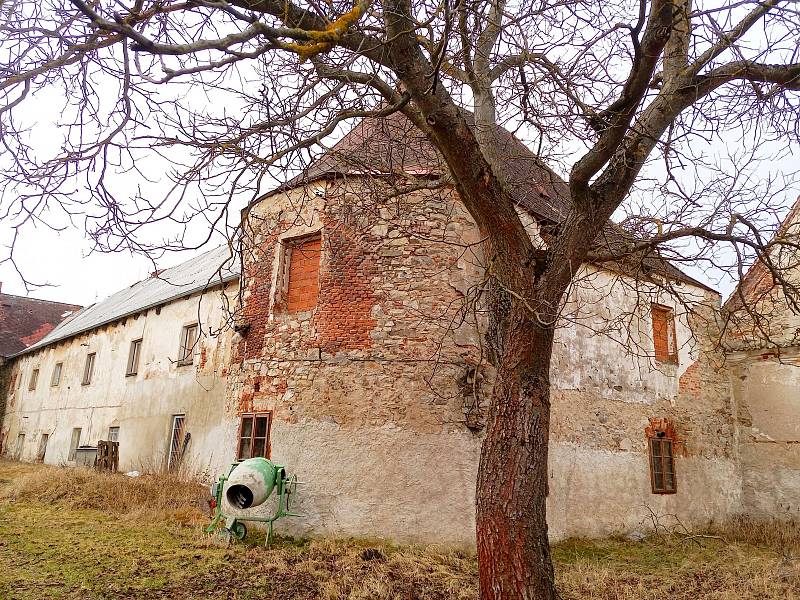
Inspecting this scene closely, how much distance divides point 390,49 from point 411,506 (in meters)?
6.24

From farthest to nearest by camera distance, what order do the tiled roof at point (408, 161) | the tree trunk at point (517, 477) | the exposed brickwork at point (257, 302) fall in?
the exposed brickwork at point (257, 302) → the tiled roof at point (408, 161) → the tree trunk at point (517, 477)

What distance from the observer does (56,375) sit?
21.9 metres

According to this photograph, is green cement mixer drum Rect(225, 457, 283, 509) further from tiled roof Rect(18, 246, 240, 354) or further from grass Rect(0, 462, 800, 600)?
tiled roof Rect(18, 246, 240, 354)

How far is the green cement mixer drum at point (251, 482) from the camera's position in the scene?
27.9 feet

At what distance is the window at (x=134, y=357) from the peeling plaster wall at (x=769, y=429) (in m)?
15.4

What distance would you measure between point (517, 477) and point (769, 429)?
11.1 metres

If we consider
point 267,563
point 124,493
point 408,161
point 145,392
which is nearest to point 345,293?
point 408,161

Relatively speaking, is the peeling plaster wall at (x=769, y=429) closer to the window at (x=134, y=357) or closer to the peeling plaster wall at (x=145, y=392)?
the peeling plaster wall at (x=145, y=392)

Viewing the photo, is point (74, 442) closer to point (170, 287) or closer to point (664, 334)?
point (170, 287)

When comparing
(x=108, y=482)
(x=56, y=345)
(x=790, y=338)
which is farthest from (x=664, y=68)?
(x=56, y=345)

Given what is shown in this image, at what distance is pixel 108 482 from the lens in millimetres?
11516

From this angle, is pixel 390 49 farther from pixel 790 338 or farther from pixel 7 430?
pixel 7 430

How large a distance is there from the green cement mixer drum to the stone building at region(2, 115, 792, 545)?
1.91 ft

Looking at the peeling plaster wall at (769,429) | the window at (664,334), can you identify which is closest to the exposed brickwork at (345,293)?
the window at (664,334)
